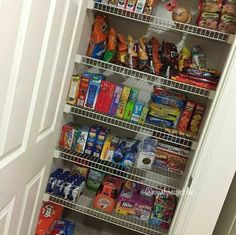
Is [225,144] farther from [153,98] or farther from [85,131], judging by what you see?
[85,131]

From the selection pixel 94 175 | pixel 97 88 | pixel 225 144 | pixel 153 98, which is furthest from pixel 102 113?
pixel 225 144

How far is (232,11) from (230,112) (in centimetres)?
60

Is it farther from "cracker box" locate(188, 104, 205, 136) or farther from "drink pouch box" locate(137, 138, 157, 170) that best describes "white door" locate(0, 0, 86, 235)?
"cracker box" locate(188, 104, 205, 136)

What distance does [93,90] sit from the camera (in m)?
1.75

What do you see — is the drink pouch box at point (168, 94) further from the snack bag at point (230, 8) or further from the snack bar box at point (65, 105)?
the snack bag at point (230, 8)

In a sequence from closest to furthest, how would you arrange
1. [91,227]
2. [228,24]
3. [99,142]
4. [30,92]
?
[30,92], [228,24], [99,142], [91,227]

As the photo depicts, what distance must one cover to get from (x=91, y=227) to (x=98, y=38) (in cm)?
131

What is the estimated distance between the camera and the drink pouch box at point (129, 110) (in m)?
1.77

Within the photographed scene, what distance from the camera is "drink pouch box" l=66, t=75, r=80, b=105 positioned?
1723 mm

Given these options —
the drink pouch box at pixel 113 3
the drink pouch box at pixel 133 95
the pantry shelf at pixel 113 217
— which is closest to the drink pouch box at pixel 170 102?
the drink pouch box at pixel 133 95

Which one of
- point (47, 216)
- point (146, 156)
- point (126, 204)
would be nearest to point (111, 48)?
point (146, 156)

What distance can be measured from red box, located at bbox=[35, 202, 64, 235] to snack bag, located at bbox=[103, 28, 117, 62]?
0.96 m

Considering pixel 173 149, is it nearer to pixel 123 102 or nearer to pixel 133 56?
pixel 123 102

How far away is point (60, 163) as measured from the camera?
1990 millimetres
